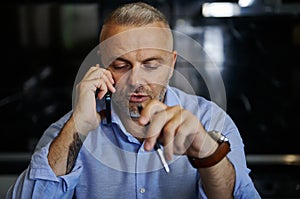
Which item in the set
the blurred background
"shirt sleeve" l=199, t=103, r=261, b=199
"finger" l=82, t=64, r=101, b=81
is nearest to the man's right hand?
"finger" l=82, t=64, r=101, b=81

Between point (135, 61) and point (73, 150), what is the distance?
12cm

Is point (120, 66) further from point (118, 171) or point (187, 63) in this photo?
point (187, 63)

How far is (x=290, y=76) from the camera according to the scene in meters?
1.09

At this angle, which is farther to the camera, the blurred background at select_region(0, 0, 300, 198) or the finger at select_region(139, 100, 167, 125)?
the blurred background at select_region(0, 0, 300, 198)

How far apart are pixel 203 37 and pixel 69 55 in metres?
0.26

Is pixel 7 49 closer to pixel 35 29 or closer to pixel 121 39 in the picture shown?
pixel 35 29

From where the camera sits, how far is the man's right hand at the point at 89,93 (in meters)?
0.59

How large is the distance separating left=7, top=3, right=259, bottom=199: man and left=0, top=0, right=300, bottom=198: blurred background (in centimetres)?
42

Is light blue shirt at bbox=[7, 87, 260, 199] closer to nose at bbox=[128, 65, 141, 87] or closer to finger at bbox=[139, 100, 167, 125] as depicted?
nose at bbox=[128, 65, 141, 87]

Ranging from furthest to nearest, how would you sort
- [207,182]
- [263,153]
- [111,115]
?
[263,153] → [111,115] → [207,182]

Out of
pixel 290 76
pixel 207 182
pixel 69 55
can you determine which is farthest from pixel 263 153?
pixel 207 182

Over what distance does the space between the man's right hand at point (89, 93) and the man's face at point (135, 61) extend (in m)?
0.01

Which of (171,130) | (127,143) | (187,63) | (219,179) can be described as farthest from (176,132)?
(187,63)

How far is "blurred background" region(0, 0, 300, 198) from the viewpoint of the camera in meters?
1.08
